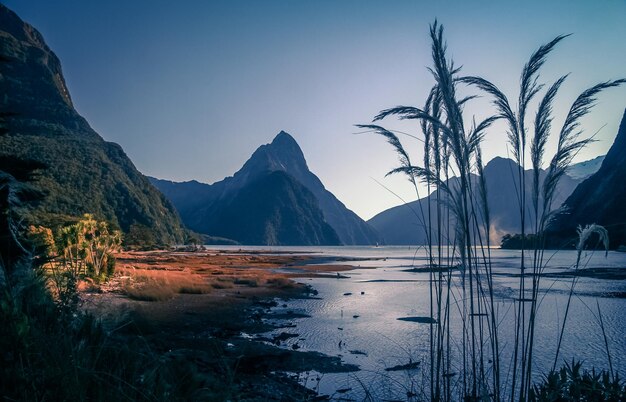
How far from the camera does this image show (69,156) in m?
102

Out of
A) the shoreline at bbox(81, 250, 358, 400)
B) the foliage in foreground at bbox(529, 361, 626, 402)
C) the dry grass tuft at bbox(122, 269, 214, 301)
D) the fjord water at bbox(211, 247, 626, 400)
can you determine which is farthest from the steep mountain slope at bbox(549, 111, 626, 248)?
the foliage in foreground at bbox(529, 361, 626, 402)

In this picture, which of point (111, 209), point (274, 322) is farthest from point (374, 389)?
point (111, 209)

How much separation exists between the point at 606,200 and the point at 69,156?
431 feet

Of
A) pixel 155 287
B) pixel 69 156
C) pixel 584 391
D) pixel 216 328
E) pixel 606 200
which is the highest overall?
pixel 69 156

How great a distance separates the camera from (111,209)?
100 meters

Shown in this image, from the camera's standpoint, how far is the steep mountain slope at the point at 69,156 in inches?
3415

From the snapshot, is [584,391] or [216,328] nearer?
[584,391]

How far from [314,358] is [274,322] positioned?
5264mm

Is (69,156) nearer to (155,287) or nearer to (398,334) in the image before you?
(155,287)

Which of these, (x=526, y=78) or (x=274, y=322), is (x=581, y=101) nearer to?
(x=526, y=78)

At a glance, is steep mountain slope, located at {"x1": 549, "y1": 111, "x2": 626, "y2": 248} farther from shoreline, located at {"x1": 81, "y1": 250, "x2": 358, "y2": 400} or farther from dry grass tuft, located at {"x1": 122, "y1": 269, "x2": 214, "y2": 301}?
dry grass tuft, located at {"x1": 122, "y1": 269, "x2": 214, "y2": 301}

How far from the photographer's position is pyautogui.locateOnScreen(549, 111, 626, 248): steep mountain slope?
68375 mm

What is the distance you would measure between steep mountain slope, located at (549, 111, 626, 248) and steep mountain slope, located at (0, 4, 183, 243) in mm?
96667

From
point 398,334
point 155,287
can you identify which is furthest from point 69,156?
point 398,334
